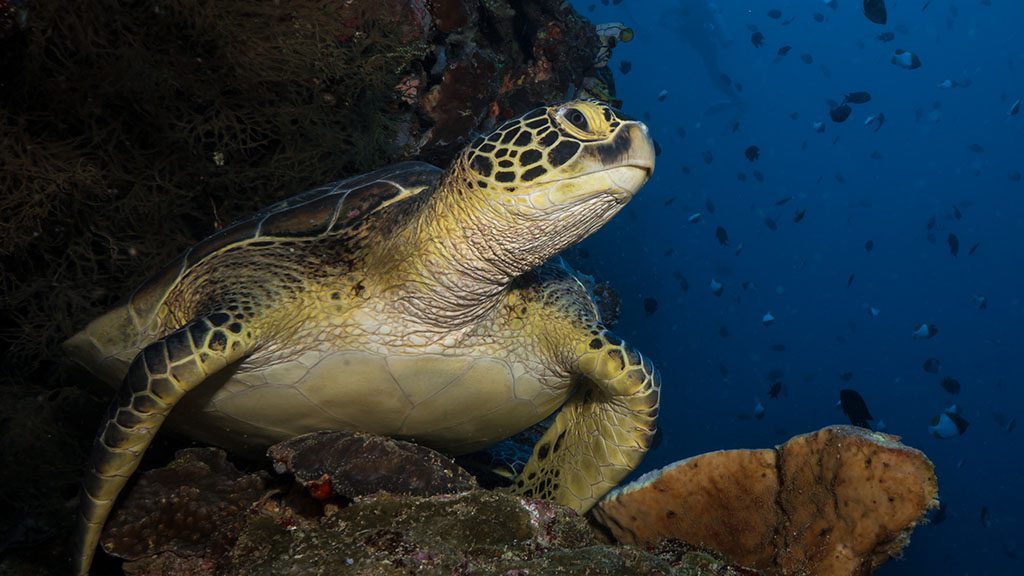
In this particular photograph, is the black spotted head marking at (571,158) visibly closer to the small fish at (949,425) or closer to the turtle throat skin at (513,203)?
the turtle throat skin at (513,203)

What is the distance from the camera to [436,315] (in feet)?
9.45

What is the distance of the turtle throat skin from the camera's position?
7.40 feet

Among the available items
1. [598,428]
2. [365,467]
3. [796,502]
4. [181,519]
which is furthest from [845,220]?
[181,519]

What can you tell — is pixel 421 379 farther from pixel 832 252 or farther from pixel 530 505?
pixel 832 252

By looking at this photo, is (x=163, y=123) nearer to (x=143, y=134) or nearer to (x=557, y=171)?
(x=143, y=134)

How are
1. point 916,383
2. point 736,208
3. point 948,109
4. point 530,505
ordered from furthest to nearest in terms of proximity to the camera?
point 948,109
point 736,208
point 916,383
point 530,505

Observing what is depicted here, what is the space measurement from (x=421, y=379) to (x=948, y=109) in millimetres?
114675

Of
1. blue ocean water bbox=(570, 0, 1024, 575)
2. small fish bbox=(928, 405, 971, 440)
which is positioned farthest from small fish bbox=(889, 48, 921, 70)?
blue ocean water bbox=(570, 0, 1024, 575)

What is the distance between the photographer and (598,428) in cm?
350

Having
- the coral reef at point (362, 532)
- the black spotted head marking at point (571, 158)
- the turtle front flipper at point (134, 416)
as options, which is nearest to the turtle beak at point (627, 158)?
the black spotted head marking at point (571, 158)

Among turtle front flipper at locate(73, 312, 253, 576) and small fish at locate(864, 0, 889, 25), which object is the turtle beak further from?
small fish at locate(864, 0, 889, 25)

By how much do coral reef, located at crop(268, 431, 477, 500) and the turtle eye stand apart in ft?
4.71

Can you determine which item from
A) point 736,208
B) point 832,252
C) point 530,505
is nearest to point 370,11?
point 530,505

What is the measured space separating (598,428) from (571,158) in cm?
188
